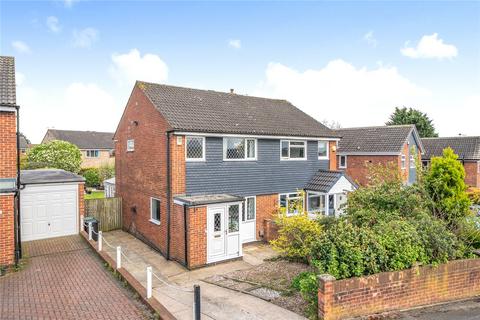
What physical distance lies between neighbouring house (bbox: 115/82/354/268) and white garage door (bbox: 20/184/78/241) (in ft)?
10.0

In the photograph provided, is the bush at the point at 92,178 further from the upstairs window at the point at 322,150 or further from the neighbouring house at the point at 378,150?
the upstairs window at the point at 322,150

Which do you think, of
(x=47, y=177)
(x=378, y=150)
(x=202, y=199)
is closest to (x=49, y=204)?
(x=47, y=177)

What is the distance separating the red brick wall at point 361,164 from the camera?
2403cm

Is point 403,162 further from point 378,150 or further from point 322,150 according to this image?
point 322,150

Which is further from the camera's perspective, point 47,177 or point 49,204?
point 47,177

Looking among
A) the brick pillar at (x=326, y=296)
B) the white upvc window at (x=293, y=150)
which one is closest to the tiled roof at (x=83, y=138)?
the white upvc window at (x=293, y=150)

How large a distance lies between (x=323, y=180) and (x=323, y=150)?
2206 mm

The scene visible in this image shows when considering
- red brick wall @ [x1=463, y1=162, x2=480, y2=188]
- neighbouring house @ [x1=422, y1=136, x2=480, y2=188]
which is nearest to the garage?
neighbouring house @ [x1=422, y1=136, x2=480, y2=188]

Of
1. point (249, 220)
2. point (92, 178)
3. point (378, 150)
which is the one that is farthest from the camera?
point (92, 178)

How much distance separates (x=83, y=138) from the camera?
5200 cm

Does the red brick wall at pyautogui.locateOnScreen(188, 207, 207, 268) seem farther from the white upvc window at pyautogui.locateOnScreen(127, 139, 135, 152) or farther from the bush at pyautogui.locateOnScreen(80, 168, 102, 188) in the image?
the bush at pyautogui.locateOnScreen(80, 168, 102, 188)

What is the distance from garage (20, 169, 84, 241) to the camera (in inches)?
531

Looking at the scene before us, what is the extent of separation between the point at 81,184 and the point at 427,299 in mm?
14458

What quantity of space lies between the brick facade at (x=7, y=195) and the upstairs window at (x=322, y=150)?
14400 mm
